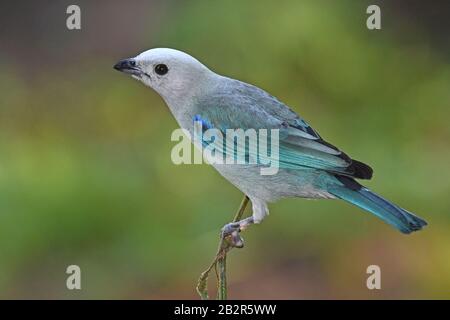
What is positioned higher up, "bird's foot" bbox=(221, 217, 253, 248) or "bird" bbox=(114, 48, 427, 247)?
"bird" bbox=(114, 48, 427, 247)

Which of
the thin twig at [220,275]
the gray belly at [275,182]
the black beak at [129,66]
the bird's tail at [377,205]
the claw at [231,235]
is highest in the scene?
the black beak at [129,66]

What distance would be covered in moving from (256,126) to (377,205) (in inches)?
22.6

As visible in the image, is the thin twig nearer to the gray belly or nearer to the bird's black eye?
the gray belly

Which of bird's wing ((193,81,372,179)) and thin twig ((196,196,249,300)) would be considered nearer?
thin twig ((196,196,249,300))

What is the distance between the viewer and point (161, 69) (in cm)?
289

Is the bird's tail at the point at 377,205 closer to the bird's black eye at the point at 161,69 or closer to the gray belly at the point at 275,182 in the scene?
the gray belly at the point at 275,182

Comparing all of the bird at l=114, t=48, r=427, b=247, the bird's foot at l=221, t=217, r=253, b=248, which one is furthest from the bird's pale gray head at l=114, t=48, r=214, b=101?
the bird's foot at l=221, t=217, r=253, b=248

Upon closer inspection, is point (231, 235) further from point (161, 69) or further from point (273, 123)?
point (161, 69)

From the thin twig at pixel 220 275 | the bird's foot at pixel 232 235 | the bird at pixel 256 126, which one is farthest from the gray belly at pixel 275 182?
the thin twig at pixel 220 275

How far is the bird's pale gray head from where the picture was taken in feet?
9.29

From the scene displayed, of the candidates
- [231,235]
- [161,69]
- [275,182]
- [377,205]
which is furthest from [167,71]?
[377,205]

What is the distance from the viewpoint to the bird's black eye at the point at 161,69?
9.45 ft

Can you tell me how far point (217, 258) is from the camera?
2.33 metres

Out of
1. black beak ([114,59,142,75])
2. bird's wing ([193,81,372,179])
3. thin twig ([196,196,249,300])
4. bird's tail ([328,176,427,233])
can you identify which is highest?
black beak ([114,59,142,75])
